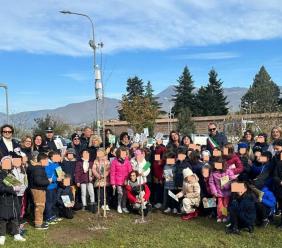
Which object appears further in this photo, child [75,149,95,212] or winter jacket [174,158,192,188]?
child [75,149,95,212]

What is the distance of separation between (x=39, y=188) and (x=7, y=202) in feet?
3.32

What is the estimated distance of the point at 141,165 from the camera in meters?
10.2

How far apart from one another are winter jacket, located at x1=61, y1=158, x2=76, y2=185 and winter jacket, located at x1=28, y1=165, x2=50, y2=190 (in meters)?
1.47

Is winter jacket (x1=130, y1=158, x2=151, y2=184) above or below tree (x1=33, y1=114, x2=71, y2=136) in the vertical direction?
below

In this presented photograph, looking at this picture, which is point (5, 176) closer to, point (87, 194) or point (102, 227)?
point (102, 227)

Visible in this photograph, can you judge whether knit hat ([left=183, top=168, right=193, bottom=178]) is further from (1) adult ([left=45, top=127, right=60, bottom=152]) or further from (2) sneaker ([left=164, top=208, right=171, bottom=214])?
(1) adult ([left=45, top=127, right=60, bottom=152])

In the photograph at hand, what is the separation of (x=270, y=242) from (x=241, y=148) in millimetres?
2951

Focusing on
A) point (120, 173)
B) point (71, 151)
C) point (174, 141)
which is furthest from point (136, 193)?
point (71, 151)

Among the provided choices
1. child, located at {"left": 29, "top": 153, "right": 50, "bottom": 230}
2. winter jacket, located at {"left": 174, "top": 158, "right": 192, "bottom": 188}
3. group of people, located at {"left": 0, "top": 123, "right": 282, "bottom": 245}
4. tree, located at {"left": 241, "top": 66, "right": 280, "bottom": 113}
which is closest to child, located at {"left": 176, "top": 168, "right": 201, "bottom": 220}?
group of people, located at {"left": 0, "top": 123, "right": 282, "bottom": 245}

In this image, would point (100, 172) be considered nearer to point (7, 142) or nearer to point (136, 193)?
point (136, 193)

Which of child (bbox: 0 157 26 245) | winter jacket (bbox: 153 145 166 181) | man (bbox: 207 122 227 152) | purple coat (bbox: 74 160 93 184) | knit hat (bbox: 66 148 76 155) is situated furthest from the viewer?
man (bbox: 207 122 227 152)

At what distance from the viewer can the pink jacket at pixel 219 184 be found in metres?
8.92

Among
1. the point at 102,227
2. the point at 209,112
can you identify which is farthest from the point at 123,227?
the point at 209,112

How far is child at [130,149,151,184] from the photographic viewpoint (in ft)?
33.0
